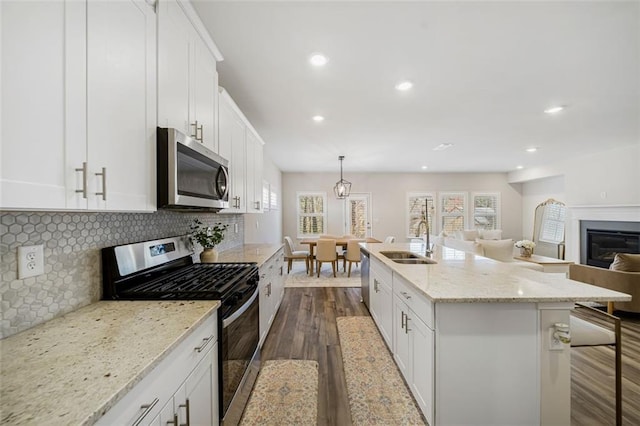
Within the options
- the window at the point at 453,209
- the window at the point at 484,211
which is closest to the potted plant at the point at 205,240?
the window at the point at 453,209

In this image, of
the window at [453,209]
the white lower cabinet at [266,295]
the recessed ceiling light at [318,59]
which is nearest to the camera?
the recessed ceiling light at [318,59]

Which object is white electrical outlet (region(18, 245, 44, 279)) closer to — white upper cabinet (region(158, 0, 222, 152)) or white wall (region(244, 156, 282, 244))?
white upper cabinet (region(158, 0, 222, 152))


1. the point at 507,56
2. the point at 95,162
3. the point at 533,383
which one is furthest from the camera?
the point at 507,56

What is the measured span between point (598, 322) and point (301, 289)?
4008 mm

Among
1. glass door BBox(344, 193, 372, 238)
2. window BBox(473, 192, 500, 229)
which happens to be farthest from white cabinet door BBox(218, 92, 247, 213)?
window BBox(473, 192, 500, 229)

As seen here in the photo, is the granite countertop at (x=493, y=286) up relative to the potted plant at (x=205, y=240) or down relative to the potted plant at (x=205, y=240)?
down

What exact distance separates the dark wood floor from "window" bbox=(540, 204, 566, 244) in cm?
449

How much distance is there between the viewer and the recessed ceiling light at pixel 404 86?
8.66 feet

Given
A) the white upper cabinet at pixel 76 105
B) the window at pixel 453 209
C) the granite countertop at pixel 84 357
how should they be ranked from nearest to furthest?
1. the granite countertop at pixel 84 357
2. the white upper cabinet at pixel 76 105
3. the window at pixel 453 209

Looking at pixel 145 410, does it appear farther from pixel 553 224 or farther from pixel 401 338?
pixel 553 224

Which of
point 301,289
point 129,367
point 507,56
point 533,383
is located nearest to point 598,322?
point 533,383

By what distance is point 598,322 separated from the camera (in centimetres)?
325

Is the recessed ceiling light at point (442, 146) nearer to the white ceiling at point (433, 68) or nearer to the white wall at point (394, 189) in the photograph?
the white ceiling at point (433, 68)

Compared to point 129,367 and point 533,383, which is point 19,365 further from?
point 533,383
